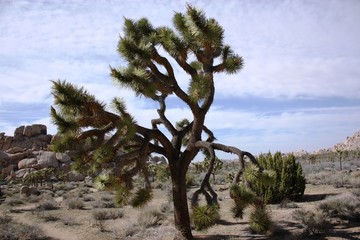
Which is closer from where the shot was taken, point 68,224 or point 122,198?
point 122,198

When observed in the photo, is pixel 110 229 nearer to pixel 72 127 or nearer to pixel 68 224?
pixel 68 224

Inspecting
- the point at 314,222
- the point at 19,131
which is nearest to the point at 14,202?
the point at 314,222

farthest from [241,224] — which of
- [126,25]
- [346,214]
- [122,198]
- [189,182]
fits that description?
[189,182]

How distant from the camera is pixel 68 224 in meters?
12.3

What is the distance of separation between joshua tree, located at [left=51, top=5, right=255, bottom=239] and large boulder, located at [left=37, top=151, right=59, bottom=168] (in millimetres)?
35135

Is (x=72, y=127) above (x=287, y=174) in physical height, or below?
above

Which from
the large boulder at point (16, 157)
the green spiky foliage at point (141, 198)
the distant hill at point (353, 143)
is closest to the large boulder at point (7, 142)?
the large boulder at point (16, 157)

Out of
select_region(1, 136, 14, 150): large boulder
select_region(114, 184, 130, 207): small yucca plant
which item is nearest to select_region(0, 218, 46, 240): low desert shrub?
select_region(114, 184, 130, 207): small yucca plant

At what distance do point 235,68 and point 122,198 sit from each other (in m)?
3.95

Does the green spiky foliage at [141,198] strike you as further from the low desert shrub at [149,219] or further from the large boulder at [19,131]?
the large boulder at [19,131]

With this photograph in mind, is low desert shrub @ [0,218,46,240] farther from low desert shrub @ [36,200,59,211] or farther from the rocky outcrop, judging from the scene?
the rocky outcrop

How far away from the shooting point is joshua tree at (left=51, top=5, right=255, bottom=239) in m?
7.44

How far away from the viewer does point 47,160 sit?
41.9 m

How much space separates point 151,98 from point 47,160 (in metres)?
37.2
